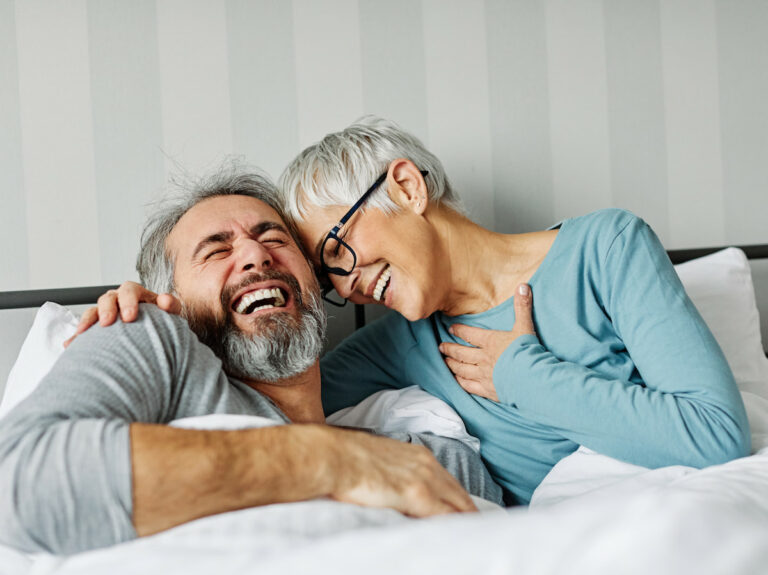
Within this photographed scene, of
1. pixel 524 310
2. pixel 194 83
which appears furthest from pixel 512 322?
pixel 194 83

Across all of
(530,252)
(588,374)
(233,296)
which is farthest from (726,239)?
(233,296)

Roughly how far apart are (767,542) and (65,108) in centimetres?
179

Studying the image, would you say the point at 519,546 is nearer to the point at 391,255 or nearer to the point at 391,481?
the point at 391,481

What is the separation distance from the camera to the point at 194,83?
1822 millimetres

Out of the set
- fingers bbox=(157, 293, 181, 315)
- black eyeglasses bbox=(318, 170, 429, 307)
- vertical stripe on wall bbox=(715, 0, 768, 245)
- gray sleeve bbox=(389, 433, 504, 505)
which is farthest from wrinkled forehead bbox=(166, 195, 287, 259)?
vertical stripe on wall bbox=(715, 0, 768, 245)

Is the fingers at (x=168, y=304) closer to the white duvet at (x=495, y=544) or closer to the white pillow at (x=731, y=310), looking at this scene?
the white pillow at (x=731, y=310)

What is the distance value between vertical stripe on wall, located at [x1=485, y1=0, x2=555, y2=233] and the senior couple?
447mm

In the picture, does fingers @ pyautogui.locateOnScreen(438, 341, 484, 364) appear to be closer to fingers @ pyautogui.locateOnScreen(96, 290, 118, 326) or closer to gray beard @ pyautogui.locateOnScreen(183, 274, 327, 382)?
gray beard @ pyautogui.locateOnScreen(183, 274, 327, 382)

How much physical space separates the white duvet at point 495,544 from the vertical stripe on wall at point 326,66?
51.2 inches

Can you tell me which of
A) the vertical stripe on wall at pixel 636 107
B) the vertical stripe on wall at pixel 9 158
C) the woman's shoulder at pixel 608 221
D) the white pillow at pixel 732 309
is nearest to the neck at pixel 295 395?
the woman's shoulder at pixel 608 221

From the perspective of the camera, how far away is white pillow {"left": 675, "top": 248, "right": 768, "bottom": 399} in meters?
1.62

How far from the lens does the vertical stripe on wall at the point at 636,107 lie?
206 cm

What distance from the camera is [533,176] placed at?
204 cm

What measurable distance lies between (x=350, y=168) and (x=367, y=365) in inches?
19.1
